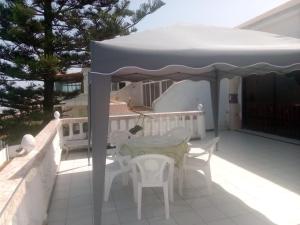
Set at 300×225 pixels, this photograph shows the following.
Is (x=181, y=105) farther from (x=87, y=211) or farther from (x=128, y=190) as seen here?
(x=87, y=211)

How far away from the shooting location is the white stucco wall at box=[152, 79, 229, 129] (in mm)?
10102

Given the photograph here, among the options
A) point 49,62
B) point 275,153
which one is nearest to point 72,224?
point 275,153

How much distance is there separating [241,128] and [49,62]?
22.8ft

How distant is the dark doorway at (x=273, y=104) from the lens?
774 centimetres

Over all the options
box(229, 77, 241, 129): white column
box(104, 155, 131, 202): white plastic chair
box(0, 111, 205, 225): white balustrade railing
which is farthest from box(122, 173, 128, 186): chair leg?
box(229, 77, 241, 129): white column

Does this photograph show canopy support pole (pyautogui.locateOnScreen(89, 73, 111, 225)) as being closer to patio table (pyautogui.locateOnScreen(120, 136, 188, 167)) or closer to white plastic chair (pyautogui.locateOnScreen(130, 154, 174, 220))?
white plastic chair (pyautogui.locateOnScreen(130, 154, 174, 220))

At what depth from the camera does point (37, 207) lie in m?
3.06

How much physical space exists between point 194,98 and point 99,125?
24.6ft

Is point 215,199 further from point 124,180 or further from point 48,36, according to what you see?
point 48,36

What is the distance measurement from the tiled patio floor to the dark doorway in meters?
2.27

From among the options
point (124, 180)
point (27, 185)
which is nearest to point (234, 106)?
point (124, 180)

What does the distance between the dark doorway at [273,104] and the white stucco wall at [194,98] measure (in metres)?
0.74

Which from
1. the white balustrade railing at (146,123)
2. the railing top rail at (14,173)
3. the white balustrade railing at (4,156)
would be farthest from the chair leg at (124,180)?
the white balustrade railing at (4,156)

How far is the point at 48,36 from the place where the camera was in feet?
33.3
